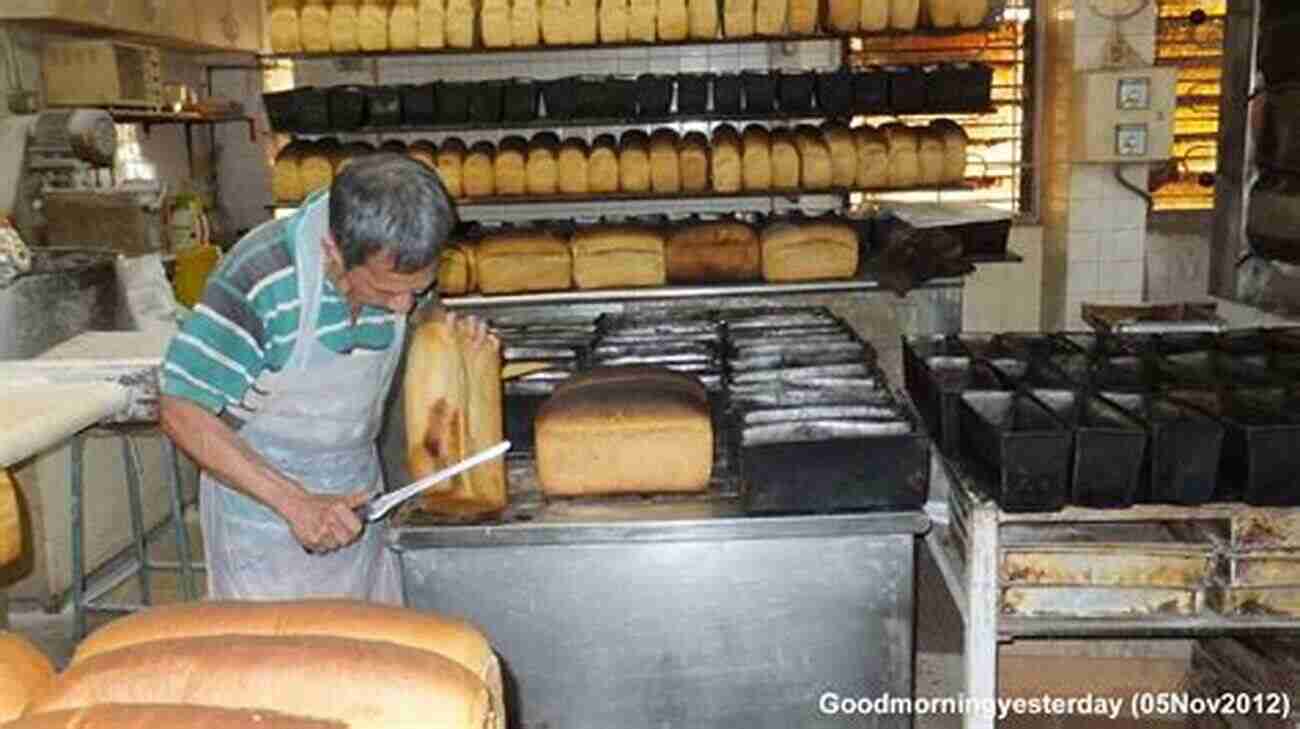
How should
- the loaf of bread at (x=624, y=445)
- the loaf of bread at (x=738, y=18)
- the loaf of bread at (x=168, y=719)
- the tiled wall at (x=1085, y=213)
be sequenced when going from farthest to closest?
the tiled wall at (x=1085, y=213) < the loaf of bread at (x=738, y=18) < the loaf of bread at (x=624, y=445) < the loaf of bread at (x=168, y=719)

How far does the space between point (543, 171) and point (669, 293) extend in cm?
69

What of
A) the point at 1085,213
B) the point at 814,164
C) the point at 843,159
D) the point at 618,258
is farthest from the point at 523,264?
the point at 1085,213

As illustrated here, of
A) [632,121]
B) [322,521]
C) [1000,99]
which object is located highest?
[1000,99]

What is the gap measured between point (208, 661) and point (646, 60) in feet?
13.9

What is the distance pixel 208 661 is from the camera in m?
0.94

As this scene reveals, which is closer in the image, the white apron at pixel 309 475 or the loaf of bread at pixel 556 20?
the white apron at pixel 309 475

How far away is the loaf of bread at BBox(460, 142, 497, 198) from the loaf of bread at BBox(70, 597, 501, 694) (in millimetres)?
3298

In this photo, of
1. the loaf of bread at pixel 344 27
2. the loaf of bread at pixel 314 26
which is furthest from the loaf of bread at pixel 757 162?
the loaf of bread at pixel 314 26

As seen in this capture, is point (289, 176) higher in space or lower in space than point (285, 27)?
lower

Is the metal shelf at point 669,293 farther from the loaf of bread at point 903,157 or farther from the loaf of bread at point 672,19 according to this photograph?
the loaf of bread at point 672,19

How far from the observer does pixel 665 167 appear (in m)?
4.20

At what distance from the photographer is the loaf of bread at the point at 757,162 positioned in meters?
4.18

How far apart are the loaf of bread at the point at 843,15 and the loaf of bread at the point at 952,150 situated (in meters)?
0.51

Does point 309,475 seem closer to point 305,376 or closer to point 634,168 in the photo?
point 305,376
